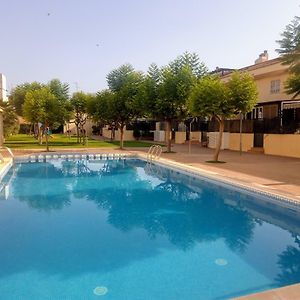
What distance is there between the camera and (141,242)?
312 inches

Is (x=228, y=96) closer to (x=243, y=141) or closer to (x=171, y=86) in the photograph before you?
(x=171, y=86)

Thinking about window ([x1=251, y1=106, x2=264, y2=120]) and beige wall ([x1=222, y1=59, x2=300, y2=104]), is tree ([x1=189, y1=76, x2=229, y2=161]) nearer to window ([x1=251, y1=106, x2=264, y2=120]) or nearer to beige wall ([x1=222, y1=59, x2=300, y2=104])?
beige wall ([x1=222, y1=59, x2=300, y2=104])

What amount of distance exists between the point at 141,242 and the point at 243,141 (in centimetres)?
2036

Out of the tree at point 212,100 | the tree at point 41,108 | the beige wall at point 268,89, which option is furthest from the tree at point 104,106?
the beige wall at point 268,89

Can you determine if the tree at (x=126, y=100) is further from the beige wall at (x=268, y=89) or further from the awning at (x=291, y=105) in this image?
the awning at (x=291, y=105)

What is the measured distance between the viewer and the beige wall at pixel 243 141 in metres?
25.9

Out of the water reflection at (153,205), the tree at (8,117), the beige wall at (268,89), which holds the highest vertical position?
the beige wall at (268,89)

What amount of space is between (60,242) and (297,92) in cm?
1329

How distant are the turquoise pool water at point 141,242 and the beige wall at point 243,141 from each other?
12.6 metres

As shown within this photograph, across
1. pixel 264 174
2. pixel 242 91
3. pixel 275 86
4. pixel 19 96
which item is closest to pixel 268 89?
pixel 275 86

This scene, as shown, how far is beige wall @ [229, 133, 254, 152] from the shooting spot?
25938 millimetres

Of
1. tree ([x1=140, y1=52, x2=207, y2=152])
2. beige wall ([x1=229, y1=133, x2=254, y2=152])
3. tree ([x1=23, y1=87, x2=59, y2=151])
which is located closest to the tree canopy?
tree ([x1=140, y1=52, x2=207, y2=152])

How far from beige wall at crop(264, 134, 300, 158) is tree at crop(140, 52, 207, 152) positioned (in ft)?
20.5

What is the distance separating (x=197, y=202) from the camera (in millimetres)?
12055
